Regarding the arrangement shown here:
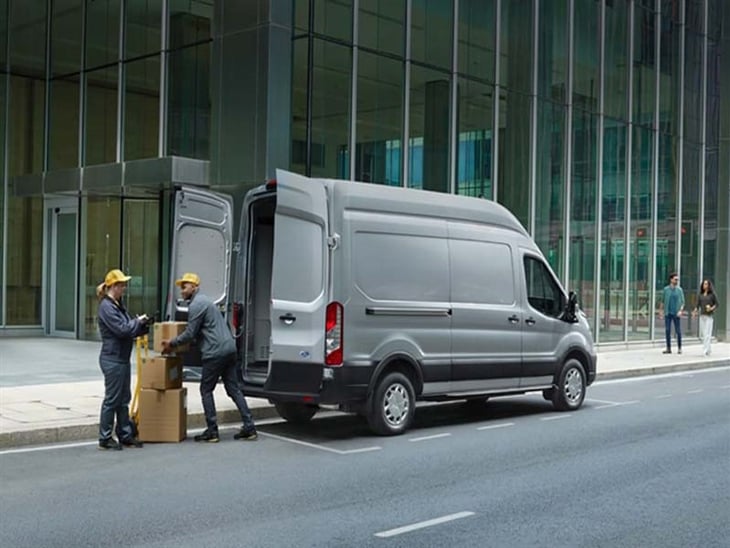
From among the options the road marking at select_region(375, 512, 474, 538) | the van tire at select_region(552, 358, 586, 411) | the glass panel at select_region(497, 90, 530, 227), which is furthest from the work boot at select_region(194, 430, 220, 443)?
the glass panel at select_region(497, 90, 530, 227)

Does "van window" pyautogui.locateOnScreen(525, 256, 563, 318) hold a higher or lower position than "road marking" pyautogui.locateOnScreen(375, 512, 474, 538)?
higher

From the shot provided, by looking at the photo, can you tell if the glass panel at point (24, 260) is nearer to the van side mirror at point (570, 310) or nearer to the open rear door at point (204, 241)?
the open rear door at point (204, 241)

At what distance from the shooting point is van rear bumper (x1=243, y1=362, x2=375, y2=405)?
9.78 metres

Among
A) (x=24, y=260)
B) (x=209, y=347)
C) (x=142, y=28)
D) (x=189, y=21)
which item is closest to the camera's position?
(x=209, y=347)

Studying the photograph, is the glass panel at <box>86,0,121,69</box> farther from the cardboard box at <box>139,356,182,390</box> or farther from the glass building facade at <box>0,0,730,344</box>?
the cardboard box at <box>139,356,182,390</box>

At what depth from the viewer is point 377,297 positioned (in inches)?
403

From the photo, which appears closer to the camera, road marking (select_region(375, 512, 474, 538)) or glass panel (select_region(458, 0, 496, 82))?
road marking (select_region(375, 512, 474, 538))

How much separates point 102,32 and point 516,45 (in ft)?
32.0

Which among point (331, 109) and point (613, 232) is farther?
point (613, 232)

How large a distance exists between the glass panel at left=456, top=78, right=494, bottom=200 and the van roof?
7.81 meters

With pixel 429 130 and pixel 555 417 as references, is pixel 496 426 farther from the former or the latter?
pixel 429 130

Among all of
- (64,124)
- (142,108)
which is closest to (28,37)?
(64,124)

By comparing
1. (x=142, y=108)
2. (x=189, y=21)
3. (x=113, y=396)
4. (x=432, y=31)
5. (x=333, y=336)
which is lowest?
(x=113, y=396)

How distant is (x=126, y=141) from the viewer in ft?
65.5
